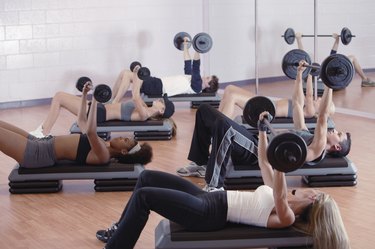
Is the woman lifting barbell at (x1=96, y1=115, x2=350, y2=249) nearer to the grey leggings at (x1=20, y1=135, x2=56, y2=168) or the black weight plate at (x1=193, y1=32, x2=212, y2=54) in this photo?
the grey leggings at (x1=20, y1=135, x2=56, y2=168)

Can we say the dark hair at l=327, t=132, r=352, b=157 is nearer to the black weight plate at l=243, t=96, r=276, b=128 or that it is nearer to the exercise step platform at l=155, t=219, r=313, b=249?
the black weight plate at l=243, t=96, r=276, b=128

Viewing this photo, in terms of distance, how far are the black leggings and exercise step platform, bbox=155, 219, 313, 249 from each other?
0.14ft

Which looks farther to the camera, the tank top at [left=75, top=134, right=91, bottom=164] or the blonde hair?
the tank top at [left=75, top=134, right=91, bottom=164]

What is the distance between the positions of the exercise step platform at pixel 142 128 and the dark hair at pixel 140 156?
49.7 inches

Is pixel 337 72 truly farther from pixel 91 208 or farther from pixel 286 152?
pixel 91 208

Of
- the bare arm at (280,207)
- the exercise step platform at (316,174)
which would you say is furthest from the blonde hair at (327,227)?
the exercise step platform at (316,174)

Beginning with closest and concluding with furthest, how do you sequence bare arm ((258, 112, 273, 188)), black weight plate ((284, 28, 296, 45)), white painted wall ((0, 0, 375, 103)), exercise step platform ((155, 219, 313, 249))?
exercise step platform ((155, 219, 313, 249)) → bare arm ((258, 112, 273, 188)) → white painted wall ((0, 0, 375, 103)) → black weight plate ((284, 28, 296, 45))

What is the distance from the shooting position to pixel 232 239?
9.46 ft

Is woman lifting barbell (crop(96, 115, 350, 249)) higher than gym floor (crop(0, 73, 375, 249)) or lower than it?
A: higher

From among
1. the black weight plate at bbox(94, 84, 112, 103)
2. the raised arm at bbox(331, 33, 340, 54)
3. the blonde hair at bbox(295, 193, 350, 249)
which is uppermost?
the raised arm at bbox(331, 33, 340, 54)

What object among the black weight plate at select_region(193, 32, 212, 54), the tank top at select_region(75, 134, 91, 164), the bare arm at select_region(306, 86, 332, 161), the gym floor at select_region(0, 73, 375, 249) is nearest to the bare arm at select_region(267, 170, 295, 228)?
the gym floor at select_region(0, 73, 375, 249)

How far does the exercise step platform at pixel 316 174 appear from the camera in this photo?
4.18 m

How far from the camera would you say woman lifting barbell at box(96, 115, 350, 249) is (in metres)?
2.78

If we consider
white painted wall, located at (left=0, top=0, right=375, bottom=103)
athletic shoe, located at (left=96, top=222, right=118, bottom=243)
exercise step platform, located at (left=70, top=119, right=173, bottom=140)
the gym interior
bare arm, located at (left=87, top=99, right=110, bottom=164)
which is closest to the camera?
athletic shoe, located at (left=96, top=222, right=118, bottom=243)
